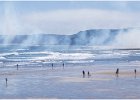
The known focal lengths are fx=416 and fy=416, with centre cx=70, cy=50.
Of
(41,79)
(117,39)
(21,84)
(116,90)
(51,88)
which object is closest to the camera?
(116,90)

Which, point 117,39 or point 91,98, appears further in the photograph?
point 117,39

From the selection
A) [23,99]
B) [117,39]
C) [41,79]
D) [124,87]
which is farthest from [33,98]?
[117,39]

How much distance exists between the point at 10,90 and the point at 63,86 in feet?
11.6

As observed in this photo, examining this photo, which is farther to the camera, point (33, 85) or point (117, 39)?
point (117, 39)

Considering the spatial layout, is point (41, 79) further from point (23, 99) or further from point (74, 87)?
point (23, 99)

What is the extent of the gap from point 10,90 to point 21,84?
299 centimetres

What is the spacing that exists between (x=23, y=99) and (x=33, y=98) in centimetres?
65

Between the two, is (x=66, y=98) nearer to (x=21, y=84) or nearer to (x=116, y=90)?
(x=116, y=90)

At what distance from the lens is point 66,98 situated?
70.0 feet

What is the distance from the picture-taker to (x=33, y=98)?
21.5 m

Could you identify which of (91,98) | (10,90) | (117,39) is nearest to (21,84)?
(10,90)

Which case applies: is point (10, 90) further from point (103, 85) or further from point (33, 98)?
point (103, 85)

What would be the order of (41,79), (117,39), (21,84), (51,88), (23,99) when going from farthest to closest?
1. (117,39)
2. (41,79)
3. (21,84)
4. (51,88)
5. (23,99)

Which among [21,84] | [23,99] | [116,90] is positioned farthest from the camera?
[21,84]
